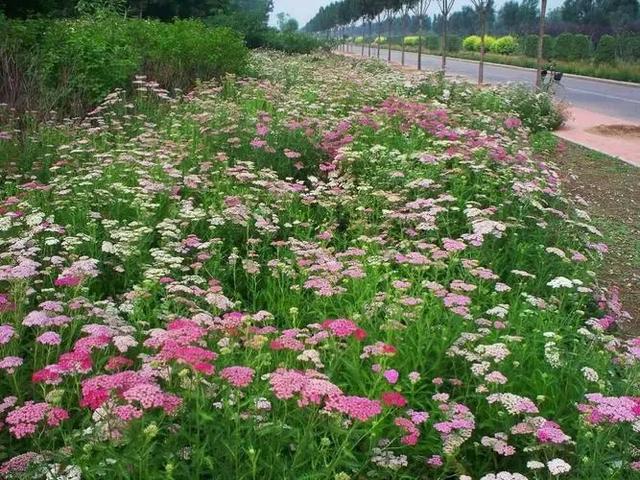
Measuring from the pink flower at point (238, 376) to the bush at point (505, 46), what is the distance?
2433 inches

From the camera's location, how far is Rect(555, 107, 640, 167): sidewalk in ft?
37.9

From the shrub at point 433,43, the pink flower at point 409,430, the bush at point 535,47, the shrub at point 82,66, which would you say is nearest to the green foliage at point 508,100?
the shrub at point 82,66

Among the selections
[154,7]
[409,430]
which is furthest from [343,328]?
[154,7]

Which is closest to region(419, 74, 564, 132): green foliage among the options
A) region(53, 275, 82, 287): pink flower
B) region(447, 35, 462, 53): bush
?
region(53, 275, 82, 287): pink flower

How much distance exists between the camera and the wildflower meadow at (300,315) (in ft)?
7.97

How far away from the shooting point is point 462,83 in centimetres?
1324

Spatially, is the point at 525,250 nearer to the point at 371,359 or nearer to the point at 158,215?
the point at 371,359

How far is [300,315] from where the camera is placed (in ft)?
13.3

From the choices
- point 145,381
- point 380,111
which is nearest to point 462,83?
point 380,111

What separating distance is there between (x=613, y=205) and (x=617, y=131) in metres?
6.79

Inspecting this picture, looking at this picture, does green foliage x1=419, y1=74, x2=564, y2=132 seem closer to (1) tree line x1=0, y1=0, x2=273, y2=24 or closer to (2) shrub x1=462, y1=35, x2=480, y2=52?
(1) tree line x1=0, y1=0, x2=273, y2=24

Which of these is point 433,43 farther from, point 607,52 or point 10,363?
point 10,363

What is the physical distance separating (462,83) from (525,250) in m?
9.07

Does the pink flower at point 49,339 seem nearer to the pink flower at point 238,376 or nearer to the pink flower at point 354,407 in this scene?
the pink flower at point 238,376
